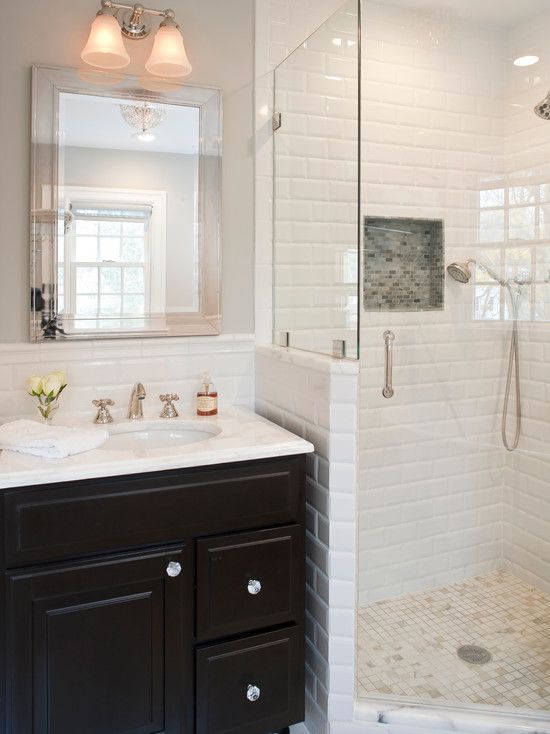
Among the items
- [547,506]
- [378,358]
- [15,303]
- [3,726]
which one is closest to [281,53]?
[378,358]

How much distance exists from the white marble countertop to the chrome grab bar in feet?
1.95

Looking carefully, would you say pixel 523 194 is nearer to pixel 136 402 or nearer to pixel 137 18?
pixel 137 18

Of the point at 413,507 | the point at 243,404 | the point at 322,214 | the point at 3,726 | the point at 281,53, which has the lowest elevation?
the point at 3,726

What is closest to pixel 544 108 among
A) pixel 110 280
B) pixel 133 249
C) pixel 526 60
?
pixel 526 60

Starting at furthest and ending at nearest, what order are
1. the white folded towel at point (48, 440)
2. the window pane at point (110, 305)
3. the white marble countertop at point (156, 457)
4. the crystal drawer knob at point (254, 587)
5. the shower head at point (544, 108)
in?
1. the shower head at point (544, 108)
2. the window pane at point (110, 305)
3. the crystal drawer knob at point (254, 587)
4. the white folded towel at point (48, 440)
5. the white marble countertop at point (156, 457)

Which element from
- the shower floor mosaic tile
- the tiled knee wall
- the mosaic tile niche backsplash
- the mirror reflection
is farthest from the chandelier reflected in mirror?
the shower floor mosaic tile

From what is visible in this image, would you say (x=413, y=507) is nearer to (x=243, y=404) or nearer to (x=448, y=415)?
(x=448, y=415)

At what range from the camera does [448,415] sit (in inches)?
95.2

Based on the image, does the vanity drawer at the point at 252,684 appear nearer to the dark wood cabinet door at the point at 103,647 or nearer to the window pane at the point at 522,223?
the dark wood cabinet door at the point at 103,647

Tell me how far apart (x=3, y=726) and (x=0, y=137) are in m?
1.68

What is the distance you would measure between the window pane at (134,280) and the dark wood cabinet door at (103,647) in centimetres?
93

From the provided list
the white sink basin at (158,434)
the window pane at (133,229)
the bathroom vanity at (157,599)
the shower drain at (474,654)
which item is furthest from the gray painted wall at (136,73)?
the shower drain at (474,654)

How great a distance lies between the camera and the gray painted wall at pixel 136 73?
6.14ft

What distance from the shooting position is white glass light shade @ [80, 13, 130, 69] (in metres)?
1.86
